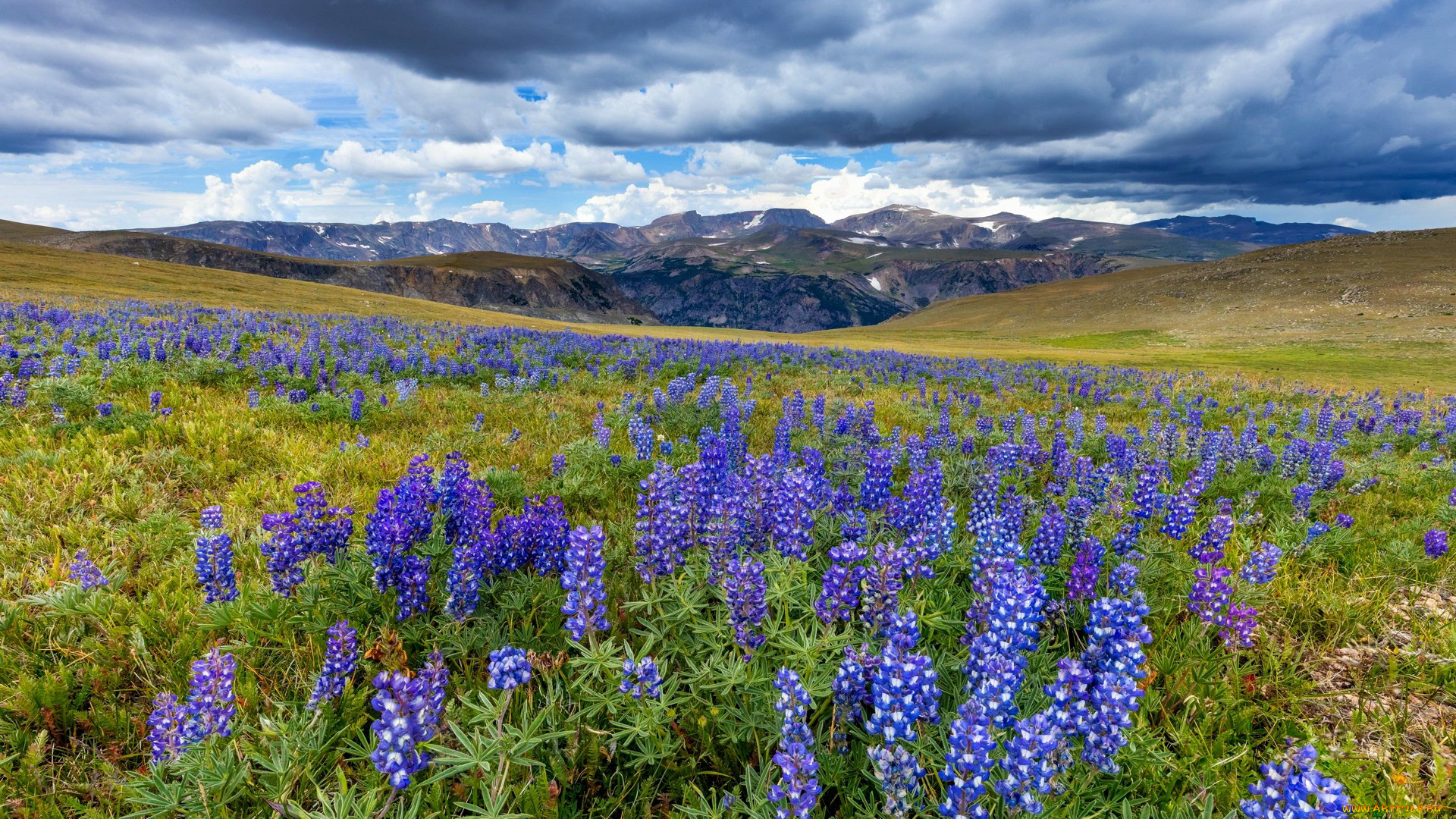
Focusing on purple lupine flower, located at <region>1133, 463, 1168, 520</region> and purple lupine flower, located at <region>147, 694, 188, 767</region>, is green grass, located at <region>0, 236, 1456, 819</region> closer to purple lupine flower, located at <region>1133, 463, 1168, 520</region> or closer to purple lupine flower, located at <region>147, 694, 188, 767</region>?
purple lupine flower, located at <region>147, 694, 188, 767</region>

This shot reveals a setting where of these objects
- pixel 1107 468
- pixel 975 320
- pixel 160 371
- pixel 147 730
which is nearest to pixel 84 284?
pixel 160 371

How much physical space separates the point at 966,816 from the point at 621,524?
3.63 m

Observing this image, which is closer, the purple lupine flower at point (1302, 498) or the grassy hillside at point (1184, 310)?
the purple lupine flower at point (1302, 498)

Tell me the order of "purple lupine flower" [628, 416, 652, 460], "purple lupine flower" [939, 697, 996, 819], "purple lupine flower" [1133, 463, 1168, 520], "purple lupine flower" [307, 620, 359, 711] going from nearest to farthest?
"purple lupine flower" [939, 697, 996, 819] → "purple lupine flower" [307, 620, 359, 711] → "purple lupine flower" [1133, 463, 1168, 520] → "purple lupine flower" [628, 416, 652, 460]

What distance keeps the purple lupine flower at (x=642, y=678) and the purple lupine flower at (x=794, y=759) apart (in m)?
0.62

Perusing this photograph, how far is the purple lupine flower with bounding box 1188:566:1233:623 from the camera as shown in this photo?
12.2 feet

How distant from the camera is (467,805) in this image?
237cm

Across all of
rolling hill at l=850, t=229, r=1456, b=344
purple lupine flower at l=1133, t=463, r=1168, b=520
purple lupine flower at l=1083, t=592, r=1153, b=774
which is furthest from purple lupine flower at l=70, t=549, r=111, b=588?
rolling hill at l=850, t=229, r=1456, b=344

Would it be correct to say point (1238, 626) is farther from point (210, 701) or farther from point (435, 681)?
point (210, 701)

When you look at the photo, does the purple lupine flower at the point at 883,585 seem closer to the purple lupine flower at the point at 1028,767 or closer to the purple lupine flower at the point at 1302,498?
the purple lupine flower at the point at 1028,767

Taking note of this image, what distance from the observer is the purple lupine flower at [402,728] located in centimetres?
227

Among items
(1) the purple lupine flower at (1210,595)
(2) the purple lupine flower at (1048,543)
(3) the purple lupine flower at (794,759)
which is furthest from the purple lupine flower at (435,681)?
(1) the purple lupine flower at (1210,595)

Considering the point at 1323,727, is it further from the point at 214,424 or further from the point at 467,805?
the point at 214,424

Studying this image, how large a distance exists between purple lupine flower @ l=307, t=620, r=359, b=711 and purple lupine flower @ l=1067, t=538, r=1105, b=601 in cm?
437
